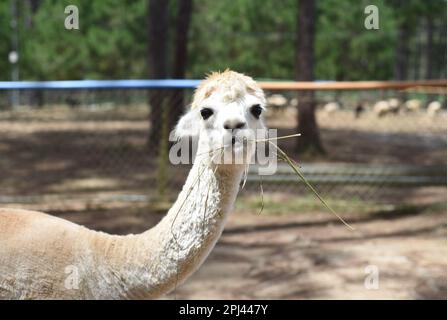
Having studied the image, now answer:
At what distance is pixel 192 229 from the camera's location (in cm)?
271

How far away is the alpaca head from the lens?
8.46 ft

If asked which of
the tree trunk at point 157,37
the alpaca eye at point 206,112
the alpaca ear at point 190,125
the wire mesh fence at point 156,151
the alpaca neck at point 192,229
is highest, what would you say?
the tree trunk at point 157,37

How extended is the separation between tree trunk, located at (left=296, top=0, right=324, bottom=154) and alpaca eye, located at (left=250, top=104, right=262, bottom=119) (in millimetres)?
8078

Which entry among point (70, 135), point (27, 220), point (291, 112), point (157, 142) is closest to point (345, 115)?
point (291, 112)

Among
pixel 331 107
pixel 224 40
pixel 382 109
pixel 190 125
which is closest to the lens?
pixel 190 125

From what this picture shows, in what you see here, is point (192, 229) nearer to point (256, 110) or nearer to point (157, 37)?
point (256, 110)

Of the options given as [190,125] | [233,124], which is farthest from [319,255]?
[233,124]

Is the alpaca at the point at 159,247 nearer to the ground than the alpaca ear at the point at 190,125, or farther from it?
nearer to the ground

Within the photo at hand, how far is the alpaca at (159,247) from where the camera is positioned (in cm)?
270

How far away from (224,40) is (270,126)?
39.3 feet

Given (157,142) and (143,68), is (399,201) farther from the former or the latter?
(143,68)

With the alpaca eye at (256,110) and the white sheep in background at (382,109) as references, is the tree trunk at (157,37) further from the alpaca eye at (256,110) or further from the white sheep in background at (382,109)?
the alpaca eye at (256,110)

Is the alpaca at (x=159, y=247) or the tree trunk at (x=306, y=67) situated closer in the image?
the alpaca at (x=159, y=247)

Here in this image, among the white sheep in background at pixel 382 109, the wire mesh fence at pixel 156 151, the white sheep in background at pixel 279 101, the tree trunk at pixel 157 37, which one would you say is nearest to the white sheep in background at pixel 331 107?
the wire mesh fence at pixel 156 151
